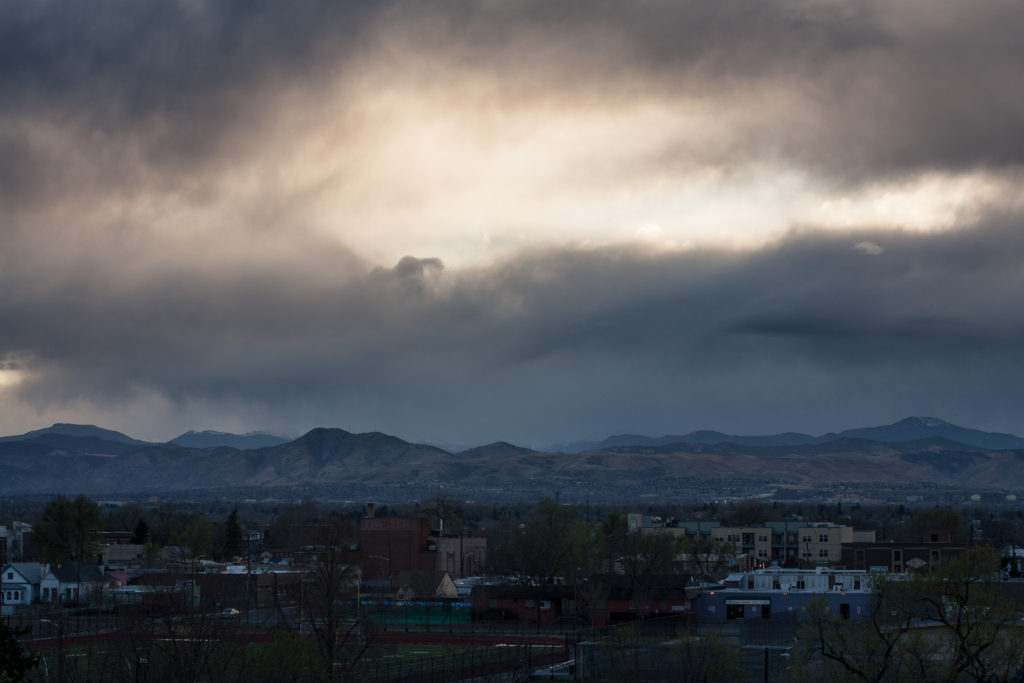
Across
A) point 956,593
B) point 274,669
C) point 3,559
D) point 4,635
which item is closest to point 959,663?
point 956,593

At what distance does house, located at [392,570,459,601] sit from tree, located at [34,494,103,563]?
4315 cm

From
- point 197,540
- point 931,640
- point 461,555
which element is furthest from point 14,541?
point 931,640

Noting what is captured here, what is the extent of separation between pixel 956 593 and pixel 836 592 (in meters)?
51.2

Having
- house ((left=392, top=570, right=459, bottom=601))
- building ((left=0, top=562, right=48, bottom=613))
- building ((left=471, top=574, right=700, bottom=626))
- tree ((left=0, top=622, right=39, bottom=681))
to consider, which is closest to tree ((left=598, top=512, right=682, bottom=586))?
building ((left=471, top=574, right=700, bottom=626))

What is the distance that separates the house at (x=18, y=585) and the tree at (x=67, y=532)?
845 inches

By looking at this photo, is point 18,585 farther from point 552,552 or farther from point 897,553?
point 897,553

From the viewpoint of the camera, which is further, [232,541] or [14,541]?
[232,541]

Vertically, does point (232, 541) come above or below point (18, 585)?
above

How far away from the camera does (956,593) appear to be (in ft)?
169

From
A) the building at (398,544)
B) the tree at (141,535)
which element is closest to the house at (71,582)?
the building at (398,544)

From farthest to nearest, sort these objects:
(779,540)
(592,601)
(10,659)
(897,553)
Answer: (779,540), (897,553), (592,601), (10,659)

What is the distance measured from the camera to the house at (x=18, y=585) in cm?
12175

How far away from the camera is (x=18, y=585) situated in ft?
403

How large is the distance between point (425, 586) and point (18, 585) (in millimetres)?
39073
